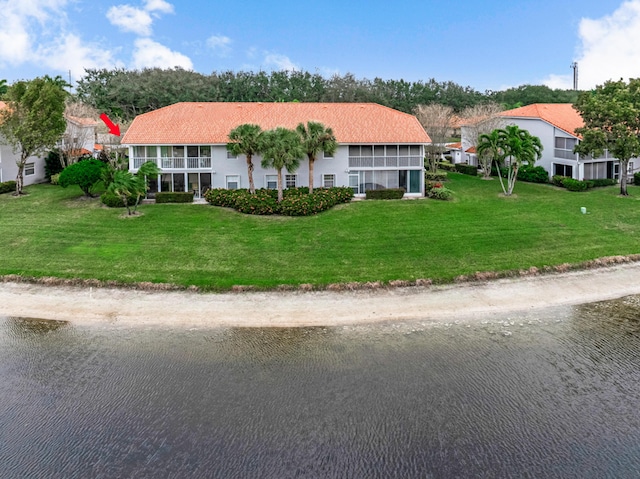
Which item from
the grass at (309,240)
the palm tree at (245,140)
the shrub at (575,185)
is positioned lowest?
the grass at (309,240)

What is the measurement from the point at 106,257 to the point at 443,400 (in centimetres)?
1950

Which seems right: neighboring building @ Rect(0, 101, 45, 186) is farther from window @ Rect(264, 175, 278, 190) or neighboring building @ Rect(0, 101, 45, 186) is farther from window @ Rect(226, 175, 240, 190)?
window @ Rect(264, 175, 278, 190)

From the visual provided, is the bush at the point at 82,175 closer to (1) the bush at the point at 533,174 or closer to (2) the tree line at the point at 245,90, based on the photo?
(2) the tree line at the point at 245,90

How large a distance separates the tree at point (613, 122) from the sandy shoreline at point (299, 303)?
20608 millimetres

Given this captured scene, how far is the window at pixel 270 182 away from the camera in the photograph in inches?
1592

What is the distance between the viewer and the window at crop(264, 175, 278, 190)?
133 ft

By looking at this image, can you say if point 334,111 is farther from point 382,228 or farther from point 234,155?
point 382,228

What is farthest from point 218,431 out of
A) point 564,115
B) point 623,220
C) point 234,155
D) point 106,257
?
point 564,115

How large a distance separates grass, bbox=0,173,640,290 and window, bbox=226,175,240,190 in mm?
4155

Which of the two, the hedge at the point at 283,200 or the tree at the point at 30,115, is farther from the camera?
the tree at the point at 30,115

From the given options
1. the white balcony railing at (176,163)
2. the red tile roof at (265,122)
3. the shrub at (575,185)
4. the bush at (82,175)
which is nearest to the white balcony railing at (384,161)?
the red tile roof at (265,122)

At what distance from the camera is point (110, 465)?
39.1ft

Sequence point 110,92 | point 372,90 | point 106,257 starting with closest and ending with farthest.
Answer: point 106,257, point 110,92, point 372,90

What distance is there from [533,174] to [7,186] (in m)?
46.3
